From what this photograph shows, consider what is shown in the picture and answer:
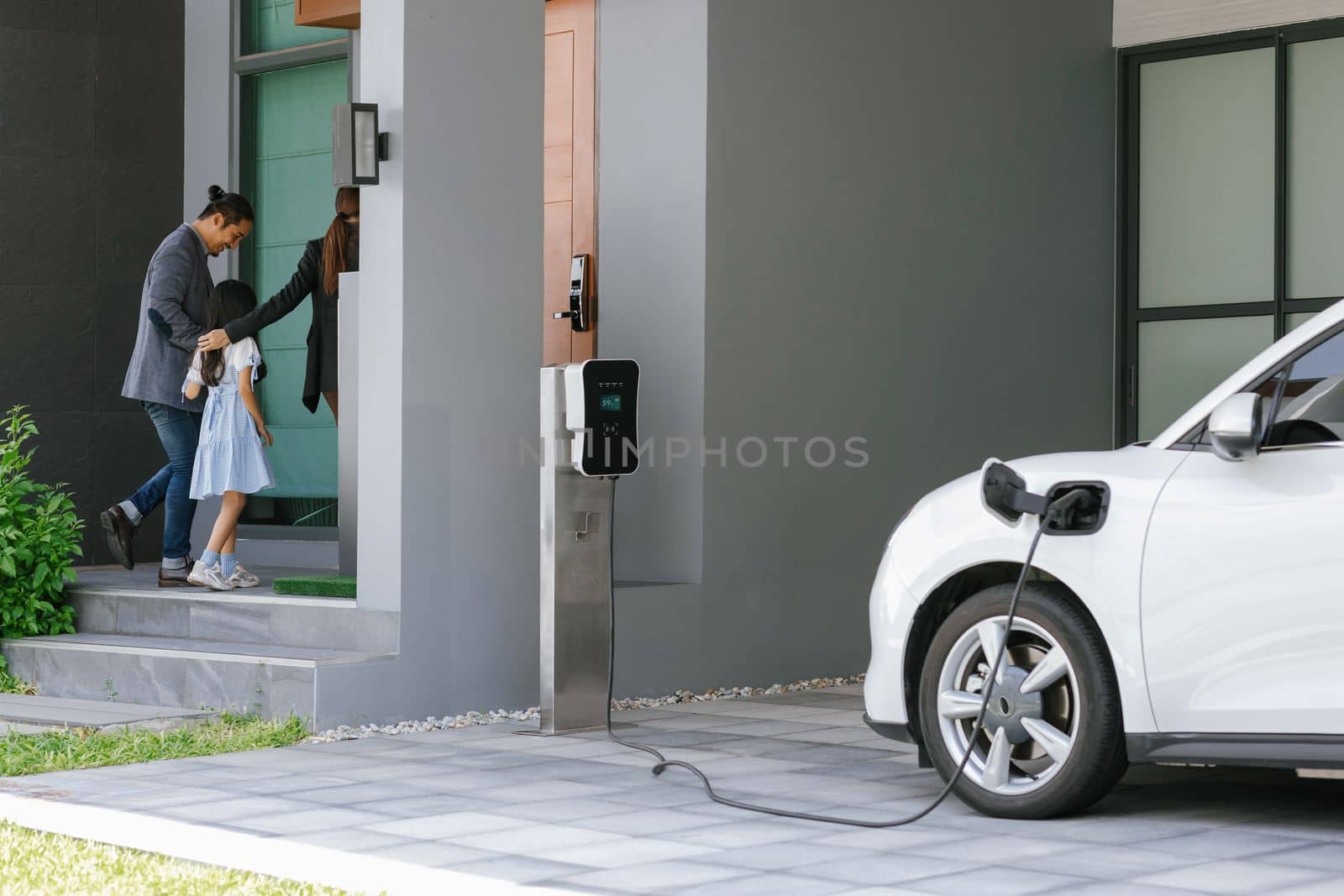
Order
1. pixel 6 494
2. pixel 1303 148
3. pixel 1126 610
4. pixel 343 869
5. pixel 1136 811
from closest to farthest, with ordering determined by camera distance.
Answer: pixel 343 869, pixel 1126 610, pixel 1136 811, pixel 6 494, pixel 1303 148

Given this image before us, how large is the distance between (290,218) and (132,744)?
5293 millimetres

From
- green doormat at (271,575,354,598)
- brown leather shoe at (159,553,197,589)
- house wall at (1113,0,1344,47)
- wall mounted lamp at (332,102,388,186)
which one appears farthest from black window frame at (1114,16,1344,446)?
brown leather shoe at (159,553,197,589)

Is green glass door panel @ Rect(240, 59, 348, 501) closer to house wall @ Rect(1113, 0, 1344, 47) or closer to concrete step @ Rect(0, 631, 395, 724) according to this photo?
concrete step @ Rect(0, 631, 395, 724)

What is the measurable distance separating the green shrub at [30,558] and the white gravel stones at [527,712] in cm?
233

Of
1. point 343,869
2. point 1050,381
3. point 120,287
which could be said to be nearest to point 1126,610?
point 343,869

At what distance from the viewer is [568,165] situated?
956 centimetres

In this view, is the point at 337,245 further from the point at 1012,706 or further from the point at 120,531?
the point at 1012,706

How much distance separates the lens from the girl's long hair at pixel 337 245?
28.6 feet

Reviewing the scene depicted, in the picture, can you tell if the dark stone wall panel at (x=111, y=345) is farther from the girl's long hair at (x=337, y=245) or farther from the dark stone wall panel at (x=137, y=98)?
the girl's long hair at (x=337, y=245)

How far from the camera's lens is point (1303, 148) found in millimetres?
10750

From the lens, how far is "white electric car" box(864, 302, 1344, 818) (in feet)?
16.1

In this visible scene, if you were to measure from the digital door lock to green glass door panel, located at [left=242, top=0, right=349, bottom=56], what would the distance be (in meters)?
3.12

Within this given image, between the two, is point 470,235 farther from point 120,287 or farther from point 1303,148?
point 1303,148

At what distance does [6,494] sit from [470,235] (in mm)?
2842
